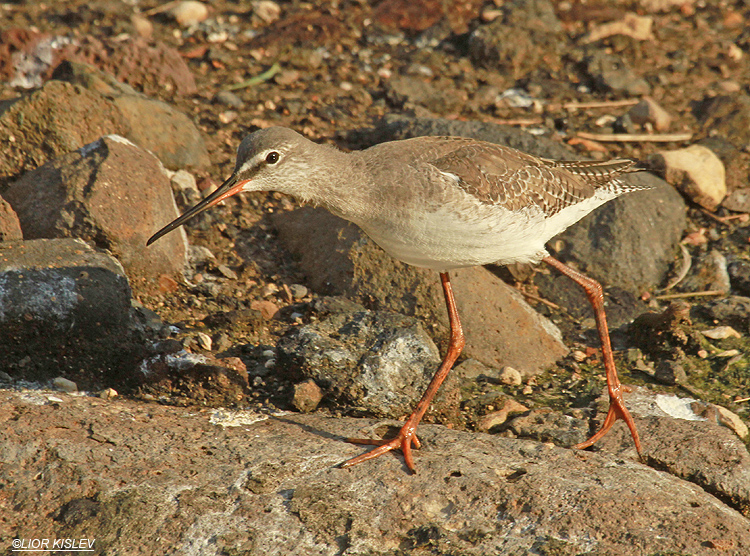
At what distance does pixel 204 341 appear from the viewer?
6.28m

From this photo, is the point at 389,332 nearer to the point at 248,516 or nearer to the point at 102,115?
the point at 248,516

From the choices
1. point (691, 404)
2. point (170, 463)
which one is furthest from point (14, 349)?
point (691, 404)

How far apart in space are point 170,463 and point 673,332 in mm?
4619

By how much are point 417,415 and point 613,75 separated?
7179 mm

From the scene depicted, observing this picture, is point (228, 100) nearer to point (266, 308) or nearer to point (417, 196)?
point (266, 308)

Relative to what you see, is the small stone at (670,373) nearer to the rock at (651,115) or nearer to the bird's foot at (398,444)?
the bird's foot at (398,444)

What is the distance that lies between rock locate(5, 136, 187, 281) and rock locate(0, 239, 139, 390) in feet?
1.54

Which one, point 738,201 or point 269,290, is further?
point 738,201

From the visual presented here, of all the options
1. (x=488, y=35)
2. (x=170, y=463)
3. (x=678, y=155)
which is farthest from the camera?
(x=488, y=35)

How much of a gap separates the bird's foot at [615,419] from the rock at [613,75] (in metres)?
5.97

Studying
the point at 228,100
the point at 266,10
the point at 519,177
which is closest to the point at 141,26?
the point at 266,10

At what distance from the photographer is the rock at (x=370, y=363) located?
5.61m

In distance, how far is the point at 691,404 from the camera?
606 cm

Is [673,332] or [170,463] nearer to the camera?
[170,463]
